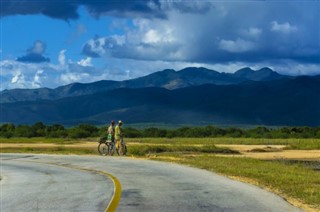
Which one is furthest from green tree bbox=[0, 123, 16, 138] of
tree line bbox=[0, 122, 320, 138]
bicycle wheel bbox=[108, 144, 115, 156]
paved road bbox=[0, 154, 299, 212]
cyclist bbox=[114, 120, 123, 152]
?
paved road bbox=[0, 154, 299, 212]

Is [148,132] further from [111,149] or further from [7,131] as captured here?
[111,149]

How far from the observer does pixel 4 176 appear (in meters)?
23.5

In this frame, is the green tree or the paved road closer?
the paved road

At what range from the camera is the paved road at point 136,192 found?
13.4m

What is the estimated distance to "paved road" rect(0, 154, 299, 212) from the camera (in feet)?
43.8

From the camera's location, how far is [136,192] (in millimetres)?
16016

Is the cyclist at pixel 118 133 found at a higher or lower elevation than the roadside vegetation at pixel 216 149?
higher

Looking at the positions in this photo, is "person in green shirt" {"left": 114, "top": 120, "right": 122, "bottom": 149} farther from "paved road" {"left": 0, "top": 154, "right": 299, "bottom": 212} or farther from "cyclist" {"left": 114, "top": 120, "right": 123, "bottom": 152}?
"paved road" {"left": 0, "top": 154, "right": 299, "bottom": 212}

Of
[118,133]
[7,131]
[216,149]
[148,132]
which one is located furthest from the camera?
[148,132]

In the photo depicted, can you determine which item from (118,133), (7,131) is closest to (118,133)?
(118,133)

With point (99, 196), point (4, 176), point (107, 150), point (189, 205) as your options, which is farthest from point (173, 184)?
point (107, 150)

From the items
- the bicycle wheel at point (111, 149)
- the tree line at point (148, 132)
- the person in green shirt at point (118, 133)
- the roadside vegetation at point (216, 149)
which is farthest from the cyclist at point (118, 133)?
the tree line at point (148, 132)

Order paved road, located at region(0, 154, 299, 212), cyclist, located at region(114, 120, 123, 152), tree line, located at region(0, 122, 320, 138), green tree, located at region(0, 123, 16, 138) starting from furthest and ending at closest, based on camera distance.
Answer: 1. green tree, located at region(0, 123, 16, 138)
2. tree line, located at region(0, 122, 320, 138)
3. cyclist, located at region(114, 120, 123, 152)
4. paved road, located at region(0, 154, 299, 212)

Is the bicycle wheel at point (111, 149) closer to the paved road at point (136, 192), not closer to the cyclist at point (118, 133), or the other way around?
the cyclist at point (118, 133)
